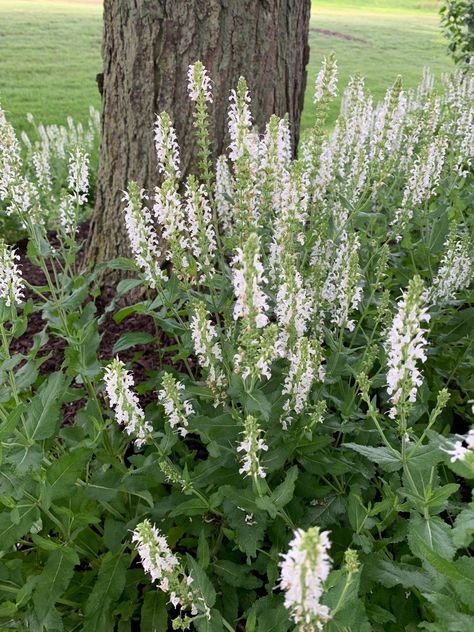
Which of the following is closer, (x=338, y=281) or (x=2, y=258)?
(x=2, y=258)

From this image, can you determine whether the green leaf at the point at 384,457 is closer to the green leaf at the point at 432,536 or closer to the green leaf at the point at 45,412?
the green leaf at the point at 432,536

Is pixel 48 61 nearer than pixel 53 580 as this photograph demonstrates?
No

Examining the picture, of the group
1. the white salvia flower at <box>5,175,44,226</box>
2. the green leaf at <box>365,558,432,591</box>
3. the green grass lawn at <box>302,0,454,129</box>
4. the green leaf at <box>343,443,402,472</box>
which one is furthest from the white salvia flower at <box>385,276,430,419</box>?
the green grass lawn at <box>302,0,454,129</box>

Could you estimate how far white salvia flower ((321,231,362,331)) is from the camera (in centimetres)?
246

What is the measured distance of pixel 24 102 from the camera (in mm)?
11570

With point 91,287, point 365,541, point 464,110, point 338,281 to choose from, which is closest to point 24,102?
point 91,287

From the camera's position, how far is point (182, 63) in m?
3.65

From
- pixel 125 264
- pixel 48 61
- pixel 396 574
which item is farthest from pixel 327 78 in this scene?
pixel 48 61

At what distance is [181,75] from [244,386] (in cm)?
236

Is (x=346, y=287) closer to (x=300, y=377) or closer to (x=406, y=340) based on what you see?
(x=300, y=377)

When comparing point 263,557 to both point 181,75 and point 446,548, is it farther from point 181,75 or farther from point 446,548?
point 181,75

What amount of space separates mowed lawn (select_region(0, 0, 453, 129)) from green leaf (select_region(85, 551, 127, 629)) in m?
9.14

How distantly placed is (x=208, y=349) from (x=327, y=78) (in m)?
1.49

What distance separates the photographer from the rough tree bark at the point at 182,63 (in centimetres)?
358
